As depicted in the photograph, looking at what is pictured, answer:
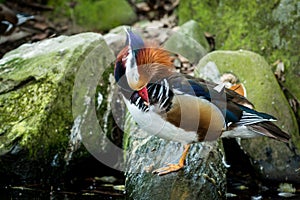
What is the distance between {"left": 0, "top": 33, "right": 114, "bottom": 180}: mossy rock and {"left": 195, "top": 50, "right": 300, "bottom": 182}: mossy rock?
1.15 m

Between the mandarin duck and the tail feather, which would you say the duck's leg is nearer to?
the tail feather

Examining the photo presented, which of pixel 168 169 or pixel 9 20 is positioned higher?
pixel 168 169

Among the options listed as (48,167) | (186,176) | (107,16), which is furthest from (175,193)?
(107,16)

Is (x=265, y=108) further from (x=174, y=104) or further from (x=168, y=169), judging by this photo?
(x=174, y=104)

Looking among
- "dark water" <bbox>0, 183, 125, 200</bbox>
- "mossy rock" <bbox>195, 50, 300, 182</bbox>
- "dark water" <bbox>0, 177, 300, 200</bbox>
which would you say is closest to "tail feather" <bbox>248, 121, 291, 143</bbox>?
"dark water" <bbox>0, 177, 300, 200</bbox>

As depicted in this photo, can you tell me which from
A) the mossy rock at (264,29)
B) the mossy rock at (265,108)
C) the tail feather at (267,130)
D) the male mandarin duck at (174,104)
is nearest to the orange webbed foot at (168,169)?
the male mandarin duck at (174,104)

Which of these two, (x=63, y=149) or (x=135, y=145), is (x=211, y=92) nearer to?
(x=135, y=145)

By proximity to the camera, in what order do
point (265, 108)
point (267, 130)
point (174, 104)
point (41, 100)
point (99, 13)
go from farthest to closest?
point (99, 13), point (265, 108), point (41, 100), point (267, 130), point (174, 104)

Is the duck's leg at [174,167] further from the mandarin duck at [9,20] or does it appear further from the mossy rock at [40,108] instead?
the mandarin duck at [9,20]

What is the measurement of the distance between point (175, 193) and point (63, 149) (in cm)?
134

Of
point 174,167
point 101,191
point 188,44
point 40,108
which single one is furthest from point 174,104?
point 188,44

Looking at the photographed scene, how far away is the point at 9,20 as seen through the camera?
23.4 feet

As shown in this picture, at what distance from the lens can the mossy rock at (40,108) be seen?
445 centimetres

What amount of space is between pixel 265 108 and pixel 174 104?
1559 millimetres
